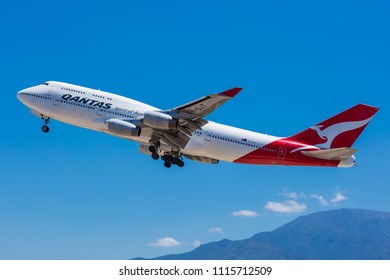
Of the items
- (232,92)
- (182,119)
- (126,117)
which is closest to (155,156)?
(126,117)

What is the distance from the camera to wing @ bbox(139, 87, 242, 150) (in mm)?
40906

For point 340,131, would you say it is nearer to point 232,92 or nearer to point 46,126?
point 232,92

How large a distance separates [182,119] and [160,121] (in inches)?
62.8

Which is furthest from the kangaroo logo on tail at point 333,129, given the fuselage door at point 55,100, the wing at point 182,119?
→ the fuselage door at point 55,100

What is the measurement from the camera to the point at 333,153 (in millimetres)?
43031

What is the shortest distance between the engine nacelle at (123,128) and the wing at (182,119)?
83 cm

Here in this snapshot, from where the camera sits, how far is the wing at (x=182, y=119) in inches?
1610

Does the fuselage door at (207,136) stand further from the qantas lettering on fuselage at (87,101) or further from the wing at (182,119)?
the qantas lettering on fuselage at (87,101)
